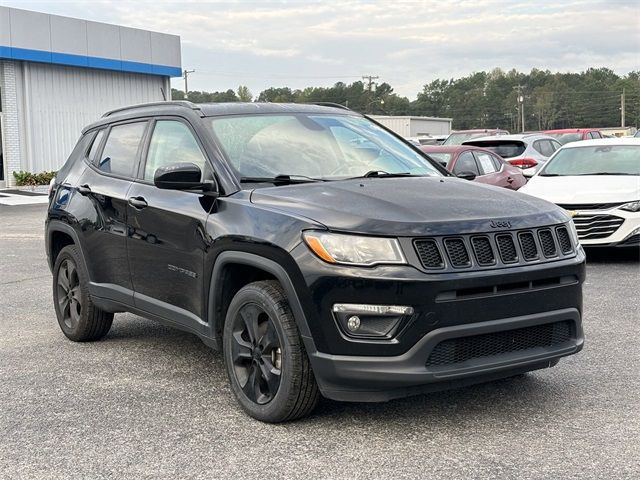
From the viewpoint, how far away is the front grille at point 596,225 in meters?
9.58

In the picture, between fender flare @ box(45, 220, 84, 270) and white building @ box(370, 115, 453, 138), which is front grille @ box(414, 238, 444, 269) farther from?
white building @ box(370, 115, 453, 138)

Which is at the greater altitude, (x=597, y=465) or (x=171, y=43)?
(x=171, y=43)

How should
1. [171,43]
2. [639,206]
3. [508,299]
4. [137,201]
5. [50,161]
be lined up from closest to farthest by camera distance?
[508,299] → [137,201] → [639,206] → [50,161] → [171,43]

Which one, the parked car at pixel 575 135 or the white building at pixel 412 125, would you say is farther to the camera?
the white building at pixel 412 125

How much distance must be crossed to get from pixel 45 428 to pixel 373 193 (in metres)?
2.18

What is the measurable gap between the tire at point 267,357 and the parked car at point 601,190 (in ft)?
20.7

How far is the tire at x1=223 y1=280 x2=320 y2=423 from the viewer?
4.09 meters

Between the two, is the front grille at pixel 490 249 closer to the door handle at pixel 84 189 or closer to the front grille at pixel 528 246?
the front grille at pixel 528 246

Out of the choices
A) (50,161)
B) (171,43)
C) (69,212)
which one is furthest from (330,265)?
(171,43)

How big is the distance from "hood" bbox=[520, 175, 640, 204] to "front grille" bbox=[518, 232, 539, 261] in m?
5.74

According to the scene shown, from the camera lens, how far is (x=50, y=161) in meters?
28.4

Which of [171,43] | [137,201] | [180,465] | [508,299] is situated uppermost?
[171,43]

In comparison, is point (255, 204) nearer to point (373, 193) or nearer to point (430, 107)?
point (373, 193)

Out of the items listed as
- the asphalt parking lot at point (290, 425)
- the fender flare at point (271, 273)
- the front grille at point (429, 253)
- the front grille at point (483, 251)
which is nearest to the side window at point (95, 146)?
the asphalt parking lot at point (290, 425)
